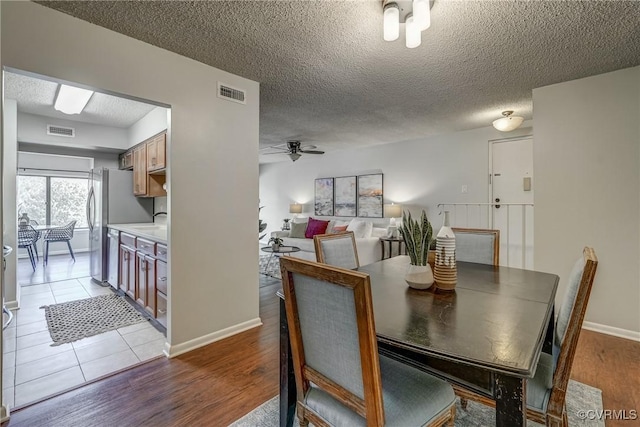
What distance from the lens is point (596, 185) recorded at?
2678 mm

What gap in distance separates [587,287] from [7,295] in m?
4.84

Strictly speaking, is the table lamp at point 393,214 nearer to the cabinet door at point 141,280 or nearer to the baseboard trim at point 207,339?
the baseboard trim at point 207,339

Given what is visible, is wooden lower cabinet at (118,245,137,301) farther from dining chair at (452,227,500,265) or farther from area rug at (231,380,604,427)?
dining chair at (452,227,500,265)

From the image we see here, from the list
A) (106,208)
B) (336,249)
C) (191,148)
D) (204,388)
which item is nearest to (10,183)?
(106,208)

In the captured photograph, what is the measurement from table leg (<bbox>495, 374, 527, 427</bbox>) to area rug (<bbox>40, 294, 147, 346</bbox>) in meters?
3.11

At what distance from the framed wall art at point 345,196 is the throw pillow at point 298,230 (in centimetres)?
78

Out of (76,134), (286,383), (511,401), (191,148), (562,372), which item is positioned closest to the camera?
(511,401)

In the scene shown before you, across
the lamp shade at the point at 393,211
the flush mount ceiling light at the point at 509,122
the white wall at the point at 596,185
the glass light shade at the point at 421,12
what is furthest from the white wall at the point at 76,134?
the white wall at the point at 596,185

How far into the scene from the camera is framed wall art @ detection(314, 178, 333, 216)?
6630 mm

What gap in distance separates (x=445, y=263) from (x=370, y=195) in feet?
14.8

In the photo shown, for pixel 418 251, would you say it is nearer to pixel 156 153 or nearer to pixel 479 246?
pixel 479 246

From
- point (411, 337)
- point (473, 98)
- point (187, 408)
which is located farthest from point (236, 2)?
point (473, 98)

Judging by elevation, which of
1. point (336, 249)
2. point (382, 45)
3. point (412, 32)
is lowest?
point (336, 249)

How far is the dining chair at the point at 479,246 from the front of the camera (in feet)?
7.22
